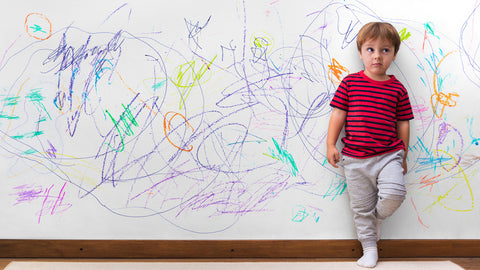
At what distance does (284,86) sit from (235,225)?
56 centimetres

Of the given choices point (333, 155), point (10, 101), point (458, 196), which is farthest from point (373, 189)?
point (10, 101)

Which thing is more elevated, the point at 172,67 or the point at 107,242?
Result: the point at 172,67

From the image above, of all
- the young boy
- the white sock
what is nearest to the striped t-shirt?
the young boy

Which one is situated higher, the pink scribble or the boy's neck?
the boy's neck

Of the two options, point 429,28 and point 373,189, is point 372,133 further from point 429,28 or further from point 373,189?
point 429,28

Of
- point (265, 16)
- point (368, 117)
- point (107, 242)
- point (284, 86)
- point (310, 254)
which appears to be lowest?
point (310, 254)

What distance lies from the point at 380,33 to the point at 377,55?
78 mm

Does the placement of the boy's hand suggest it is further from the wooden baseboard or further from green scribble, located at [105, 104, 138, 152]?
green scribble, located at [105, 104, 138, 152]

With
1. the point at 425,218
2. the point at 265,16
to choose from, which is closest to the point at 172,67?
the point at 265,16

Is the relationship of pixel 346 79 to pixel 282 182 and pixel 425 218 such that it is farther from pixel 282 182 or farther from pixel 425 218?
pixel 425 218

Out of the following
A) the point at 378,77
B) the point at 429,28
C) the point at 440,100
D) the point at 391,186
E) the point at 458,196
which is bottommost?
the point at 458,196

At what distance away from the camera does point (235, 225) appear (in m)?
1.76

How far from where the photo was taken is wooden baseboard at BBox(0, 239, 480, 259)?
1756 mm

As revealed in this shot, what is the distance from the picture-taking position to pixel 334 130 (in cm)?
171
